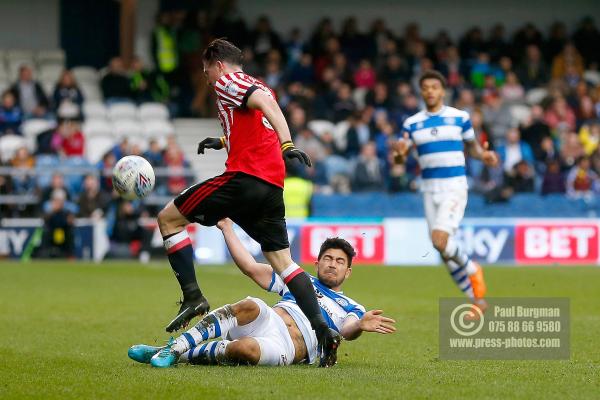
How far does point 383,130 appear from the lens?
24.1 metres

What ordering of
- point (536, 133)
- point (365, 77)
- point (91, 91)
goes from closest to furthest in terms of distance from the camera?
1. point (536, 133)
2. point (91, 91)
3. point (365, 77)

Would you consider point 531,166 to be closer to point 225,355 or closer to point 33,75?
point 33,75

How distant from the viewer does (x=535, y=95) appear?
90.5 ft

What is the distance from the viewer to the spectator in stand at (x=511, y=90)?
26.8 metres

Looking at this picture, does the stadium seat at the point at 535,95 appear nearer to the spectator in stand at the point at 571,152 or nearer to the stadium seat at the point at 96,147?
the spectator in stand at the point at 571,152

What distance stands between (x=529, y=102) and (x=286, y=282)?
2027 centimetres

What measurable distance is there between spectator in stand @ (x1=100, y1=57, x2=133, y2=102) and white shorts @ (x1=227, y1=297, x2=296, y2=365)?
17604mm

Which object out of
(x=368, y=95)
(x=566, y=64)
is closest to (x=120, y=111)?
(x=368, y=95)

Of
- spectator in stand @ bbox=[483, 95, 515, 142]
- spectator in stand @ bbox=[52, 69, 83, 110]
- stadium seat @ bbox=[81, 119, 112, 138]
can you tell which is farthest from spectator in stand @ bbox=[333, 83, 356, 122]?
spectator in stand @ bbox=[52, 69, 83, 110]

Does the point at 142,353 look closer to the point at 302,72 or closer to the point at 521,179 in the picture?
the point at 521,179

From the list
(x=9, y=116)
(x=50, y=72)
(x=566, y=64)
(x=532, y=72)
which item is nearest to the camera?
(x=9, y=116)

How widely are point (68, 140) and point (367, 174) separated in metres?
5.55

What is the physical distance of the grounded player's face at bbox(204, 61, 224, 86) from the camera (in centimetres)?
804

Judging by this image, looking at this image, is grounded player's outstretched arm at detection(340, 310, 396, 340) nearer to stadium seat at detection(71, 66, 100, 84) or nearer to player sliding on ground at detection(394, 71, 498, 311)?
player sliding on ground at detection(394, 71, 498, 311)
